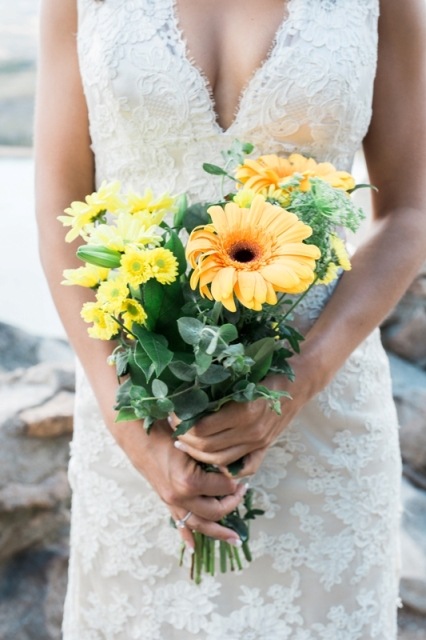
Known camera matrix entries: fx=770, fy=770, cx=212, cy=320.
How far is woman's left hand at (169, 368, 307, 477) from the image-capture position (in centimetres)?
111

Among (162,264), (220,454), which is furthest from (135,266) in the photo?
(220,454)

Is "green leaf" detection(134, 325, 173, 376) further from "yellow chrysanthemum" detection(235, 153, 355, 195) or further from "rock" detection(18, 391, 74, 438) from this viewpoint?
"rock" detection(18, 391, 74, 438)

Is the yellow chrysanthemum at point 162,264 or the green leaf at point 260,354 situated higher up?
the yellow chrysanthemum at point 162,264

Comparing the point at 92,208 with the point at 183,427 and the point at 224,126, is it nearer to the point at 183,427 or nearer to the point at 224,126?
the point at 183,427

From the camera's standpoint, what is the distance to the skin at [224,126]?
3.93ft

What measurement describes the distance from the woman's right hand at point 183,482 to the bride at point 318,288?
0.04 metres

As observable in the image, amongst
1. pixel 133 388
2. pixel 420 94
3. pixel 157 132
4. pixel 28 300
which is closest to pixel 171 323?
pixel 133 388

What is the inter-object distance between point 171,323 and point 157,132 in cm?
46

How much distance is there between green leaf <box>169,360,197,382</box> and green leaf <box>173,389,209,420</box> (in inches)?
1.9

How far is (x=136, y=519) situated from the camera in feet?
4.71

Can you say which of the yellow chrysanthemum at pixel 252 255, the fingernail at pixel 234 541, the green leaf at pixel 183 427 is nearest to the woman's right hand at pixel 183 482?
the fingernail at pixel 234 541

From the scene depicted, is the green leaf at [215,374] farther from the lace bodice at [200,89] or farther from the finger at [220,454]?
the lace bodice at [200,89]

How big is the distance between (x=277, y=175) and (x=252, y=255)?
9.9 inches

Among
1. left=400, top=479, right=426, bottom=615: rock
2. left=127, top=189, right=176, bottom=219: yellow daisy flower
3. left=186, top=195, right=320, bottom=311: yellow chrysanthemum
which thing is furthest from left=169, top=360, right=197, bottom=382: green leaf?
left=400, top=479, right=426, bottom=615: rock
